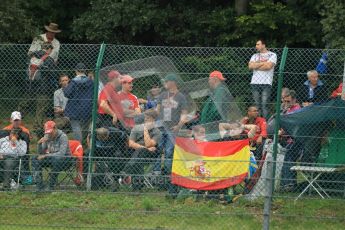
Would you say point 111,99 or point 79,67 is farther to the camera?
point 111,99

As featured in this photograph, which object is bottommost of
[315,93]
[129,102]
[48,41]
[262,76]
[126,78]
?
[129,102]

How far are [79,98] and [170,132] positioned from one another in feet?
4.62

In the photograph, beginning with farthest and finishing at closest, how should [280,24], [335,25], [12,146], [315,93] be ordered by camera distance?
[280,24], [335,25], [12,146], [315,93]

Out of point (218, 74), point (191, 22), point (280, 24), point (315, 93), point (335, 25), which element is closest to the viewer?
point (218, 74)

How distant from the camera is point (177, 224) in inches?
521

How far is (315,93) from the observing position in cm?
1447

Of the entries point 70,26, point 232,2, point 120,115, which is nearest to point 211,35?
point 232,2

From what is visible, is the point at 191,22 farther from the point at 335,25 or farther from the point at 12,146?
the point at 12,146

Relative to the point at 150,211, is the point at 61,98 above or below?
above

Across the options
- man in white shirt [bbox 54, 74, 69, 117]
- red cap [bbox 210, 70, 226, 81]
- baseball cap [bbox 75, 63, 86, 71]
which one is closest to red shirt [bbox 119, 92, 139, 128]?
baseball cap [bbox 75, 63, 86, 71]

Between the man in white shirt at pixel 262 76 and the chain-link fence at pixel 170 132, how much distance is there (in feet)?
0.05

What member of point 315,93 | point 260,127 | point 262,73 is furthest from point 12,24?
point 315,93

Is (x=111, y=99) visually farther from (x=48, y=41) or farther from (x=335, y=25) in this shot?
(x=335, y=25)

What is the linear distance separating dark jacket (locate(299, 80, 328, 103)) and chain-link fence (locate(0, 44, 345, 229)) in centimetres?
2
